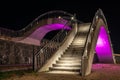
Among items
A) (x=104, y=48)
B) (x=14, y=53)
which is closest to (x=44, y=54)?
(x=14, y=53)

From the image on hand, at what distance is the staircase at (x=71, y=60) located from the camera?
33.8 feet

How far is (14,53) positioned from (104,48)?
11248 millimetres

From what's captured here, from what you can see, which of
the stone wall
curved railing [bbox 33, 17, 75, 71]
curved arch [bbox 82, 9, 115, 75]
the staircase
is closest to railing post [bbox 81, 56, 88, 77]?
the staircase

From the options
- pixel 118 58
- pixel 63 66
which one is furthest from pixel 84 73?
pixel 118 58

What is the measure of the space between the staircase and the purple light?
7073 mm

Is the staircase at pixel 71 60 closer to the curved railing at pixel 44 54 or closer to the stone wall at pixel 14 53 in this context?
the curved railing at pixel 44 54

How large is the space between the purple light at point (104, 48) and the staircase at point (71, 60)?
7.07 meters

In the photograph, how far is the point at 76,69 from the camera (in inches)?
393

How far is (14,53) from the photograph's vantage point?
16.5m

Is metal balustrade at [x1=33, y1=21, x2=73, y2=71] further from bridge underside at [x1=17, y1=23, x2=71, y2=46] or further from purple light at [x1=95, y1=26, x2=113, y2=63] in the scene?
bridge underside at [x1=17, y1=23, x2=71, y2=46]

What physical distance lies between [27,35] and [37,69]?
16.4 meters

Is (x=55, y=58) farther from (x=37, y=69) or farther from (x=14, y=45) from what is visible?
(x=14, y=45)

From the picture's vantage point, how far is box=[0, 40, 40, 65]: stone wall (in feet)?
49.0

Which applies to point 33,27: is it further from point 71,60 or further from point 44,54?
point 71,60
